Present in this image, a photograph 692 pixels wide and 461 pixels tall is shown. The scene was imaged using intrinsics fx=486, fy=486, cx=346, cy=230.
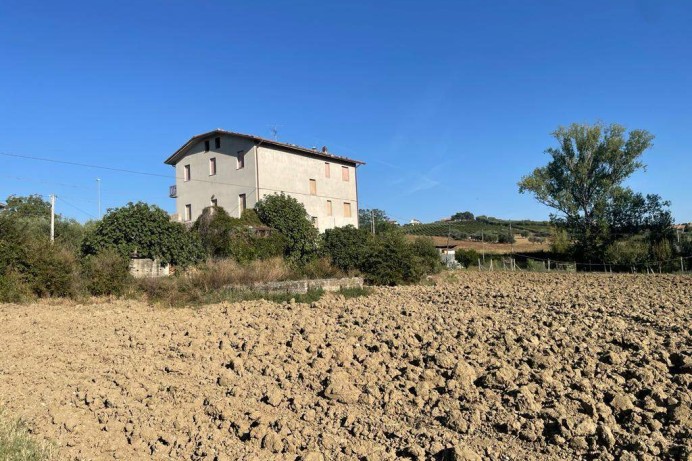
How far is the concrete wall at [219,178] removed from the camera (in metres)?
32.2

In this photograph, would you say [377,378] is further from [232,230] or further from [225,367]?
[232,230]

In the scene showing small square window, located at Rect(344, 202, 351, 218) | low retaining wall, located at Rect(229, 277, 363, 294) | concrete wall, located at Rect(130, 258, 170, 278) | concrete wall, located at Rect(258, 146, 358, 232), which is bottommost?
low retaining wall, located at Rect(229, 277, 363, 294)

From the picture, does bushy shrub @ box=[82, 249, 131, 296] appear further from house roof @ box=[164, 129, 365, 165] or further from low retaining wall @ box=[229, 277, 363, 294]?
house roof @ box=[164, 129, 365, 165]

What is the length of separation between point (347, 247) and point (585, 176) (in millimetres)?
23895

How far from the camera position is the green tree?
1428 inches

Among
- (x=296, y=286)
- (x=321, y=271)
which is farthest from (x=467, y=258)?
(x=296, y=286)

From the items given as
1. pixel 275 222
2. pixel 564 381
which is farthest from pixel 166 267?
pixel 564 381

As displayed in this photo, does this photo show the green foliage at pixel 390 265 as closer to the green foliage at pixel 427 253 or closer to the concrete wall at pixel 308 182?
the green foliage at pixel 427 253

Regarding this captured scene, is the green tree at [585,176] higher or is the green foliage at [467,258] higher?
the green tree at [585,176]

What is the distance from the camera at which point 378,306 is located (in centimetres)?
1178

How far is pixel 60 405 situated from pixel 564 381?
553cm

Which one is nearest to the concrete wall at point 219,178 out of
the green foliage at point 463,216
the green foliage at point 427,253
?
the green foliage at point 427,253

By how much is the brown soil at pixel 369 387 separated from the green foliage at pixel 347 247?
11.4m

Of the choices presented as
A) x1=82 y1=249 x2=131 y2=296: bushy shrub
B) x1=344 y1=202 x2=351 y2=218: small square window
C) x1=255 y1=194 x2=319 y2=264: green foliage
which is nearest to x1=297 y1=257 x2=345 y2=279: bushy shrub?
x1=255 y1=194 x2=319 y2=264: green foliage
